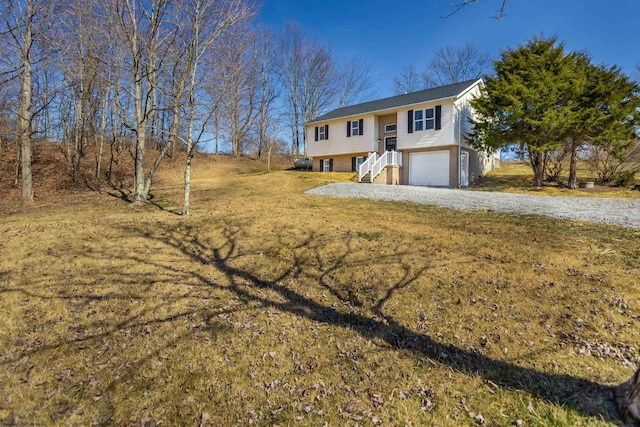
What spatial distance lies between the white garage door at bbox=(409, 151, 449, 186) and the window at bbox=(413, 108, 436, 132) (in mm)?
1608

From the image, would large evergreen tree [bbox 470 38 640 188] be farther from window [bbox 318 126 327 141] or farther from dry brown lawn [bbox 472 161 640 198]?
window [bbox 318 126 327 141]

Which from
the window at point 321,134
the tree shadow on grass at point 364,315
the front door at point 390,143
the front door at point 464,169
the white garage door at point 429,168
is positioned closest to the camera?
the tree shadow on grass at point 364,315

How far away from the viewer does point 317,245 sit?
246 inches

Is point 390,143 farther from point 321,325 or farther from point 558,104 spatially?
point 321,325

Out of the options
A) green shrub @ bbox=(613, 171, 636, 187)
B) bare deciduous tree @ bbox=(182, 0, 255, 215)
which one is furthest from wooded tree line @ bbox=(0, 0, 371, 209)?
green shrub @ bbox=(613, 171, 636, 187)

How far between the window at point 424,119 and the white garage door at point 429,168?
1.61 m

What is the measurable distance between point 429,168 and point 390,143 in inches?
132

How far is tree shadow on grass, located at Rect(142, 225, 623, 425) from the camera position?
99.2 inches

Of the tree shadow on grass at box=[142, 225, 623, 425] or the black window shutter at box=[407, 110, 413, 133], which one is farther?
the black window shutter at box=[407, 110, 413, 133]

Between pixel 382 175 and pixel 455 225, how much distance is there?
11.6 metres

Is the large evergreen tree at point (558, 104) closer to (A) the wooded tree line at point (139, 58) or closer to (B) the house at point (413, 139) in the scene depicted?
(B) the house at point (413, 139)

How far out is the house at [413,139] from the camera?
690 inches

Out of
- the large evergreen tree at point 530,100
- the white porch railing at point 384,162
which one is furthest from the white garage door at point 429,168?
the large evergreen tree at point 530,100

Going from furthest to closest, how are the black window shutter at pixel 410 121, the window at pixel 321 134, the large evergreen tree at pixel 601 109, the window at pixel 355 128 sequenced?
1. the window at pixel 321 134
2. the window at pixel 355 128
3. the black window shutter at pixel 410 121
4. the large evergreen tree at pixel 601 109
